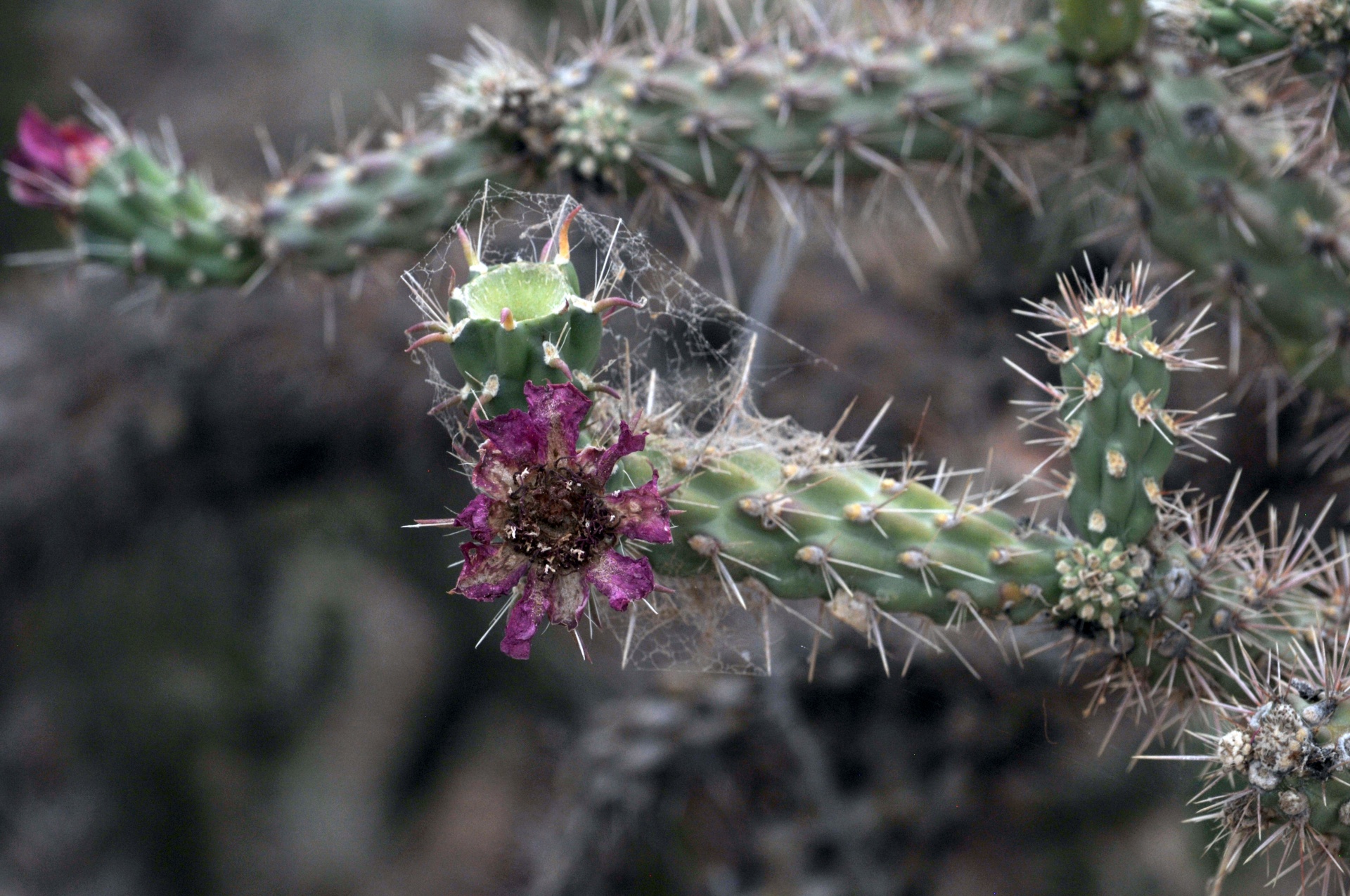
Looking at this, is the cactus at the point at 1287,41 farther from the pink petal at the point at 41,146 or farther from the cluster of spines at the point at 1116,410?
the pink petal at the point at 41,146

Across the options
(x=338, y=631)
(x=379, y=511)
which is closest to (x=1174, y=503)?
(x=379, y=511)

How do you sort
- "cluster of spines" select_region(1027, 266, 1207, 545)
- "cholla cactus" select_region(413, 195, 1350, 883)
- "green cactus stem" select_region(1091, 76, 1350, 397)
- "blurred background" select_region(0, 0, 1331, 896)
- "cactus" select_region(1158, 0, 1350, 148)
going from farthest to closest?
"blurred background" select_region(0, 0, 1331, 896)
"green cactus stem" select_region(1091, 76, 1350, 397)
"cactus" select_region(1158, 0, 1350, 148)
"cluster of spines" select_region(1027, 266, 1207, 545)
"cholla cactus" select_region(413, 195, 1350, 883)

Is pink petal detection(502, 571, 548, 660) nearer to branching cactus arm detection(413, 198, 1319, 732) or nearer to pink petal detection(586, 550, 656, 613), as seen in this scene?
pink petal detection(586, 550, 656, 613)

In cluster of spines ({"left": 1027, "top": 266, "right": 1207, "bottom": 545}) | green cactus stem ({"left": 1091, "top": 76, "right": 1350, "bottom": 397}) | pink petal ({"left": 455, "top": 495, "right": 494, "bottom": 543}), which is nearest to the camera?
pink petal ({"left": 455, "top": 495, "right": 494, "bottom": 543})

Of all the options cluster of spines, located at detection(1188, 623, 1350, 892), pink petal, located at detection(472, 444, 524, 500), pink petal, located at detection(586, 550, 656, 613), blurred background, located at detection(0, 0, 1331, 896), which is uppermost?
pink petal, located at detection(472, 444, 524, 500)

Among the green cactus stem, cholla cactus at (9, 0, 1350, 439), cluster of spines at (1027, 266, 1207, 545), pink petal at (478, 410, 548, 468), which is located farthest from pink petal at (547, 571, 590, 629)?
the green cactus stem

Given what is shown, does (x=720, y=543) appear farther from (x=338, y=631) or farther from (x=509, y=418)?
(x=338, y=631)

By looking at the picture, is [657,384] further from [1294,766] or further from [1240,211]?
[1240,211]

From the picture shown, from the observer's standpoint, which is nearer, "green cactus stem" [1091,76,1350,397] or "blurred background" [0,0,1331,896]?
"green cactus stem" [1091,76,1350,397]
